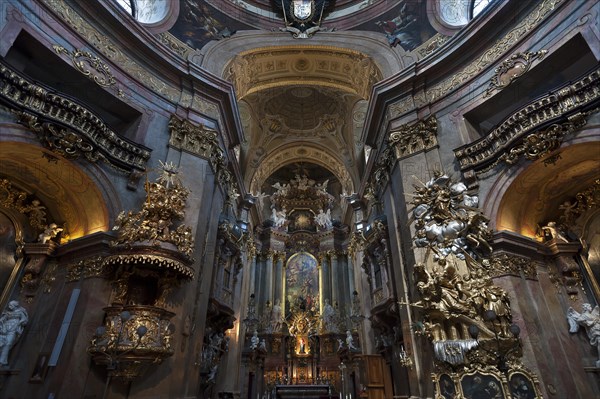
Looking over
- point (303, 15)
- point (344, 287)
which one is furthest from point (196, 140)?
point (344, 287)

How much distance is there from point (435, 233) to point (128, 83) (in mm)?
9412

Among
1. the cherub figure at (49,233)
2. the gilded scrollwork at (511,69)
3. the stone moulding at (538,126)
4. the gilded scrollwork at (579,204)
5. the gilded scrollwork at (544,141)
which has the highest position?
the gilded scrollwork at (511,69)

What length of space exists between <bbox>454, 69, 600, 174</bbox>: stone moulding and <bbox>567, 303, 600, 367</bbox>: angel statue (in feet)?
11.1

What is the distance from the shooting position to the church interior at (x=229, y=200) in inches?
268

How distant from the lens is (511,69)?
8750 mm

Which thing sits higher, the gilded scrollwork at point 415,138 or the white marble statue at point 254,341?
the gilded scrollwork at point 415,138

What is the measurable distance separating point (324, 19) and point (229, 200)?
9.18 meters

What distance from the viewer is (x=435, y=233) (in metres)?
8.16

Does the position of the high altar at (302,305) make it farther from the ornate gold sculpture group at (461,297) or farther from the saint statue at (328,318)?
the ornate gold sculpture group at (461,297)

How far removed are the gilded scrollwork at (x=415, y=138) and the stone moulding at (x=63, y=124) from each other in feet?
24.4

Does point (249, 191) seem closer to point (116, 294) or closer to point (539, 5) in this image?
point (116, 294)

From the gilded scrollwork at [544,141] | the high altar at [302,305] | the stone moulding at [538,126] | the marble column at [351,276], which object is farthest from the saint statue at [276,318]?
the gilded scrollwork at [544,141]

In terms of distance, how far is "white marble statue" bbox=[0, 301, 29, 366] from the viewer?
6.93m

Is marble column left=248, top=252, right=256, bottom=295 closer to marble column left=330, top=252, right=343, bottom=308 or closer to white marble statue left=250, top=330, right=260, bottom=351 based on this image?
white marble statue left=250, top=330, right=260, bottom=351
